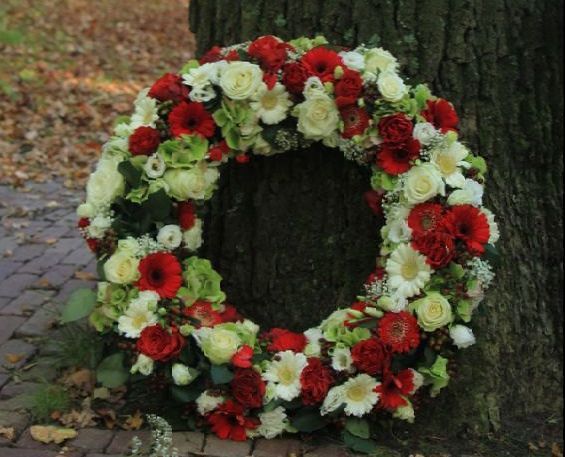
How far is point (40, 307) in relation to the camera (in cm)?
462

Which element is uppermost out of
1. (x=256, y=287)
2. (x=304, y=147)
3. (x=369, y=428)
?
(x=304, y=147)

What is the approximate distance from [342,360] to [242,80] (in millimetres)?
1137

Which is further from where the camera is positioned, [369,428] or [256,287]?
[256,287]

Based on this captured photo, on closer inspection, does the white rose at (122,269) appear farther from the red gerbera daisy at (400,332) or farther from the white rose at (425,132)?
the white rose at (425,132)

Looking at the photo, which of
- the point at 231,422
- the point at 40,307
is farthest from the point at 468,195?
the point at 40,307

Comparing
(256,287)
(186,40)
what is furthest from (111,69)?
(256,287)

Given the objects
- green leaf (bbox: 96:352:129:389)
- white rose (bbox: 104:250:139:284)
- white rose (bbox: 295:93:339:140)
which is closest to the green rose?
white rose (bbox: 104:250:139:284)

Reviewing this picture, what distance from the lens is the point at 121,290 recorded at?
3406mm

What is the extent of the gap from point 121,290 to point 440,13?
164cm

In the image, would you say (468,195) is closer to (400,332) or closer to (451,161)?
(451,161)

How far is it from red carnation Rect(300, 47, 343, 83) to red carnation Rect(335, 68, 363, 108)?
0.05 m

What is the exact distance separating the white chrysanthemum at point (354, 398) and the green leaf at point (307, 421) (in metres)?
0.09

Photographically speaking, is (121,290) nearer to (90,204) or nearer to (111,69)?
(90,204)

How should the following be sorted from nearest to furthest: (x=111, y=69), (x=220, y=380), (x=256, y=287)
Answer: (x=220, y=380) → (x=256, y=287) → (x=111, y=69)
